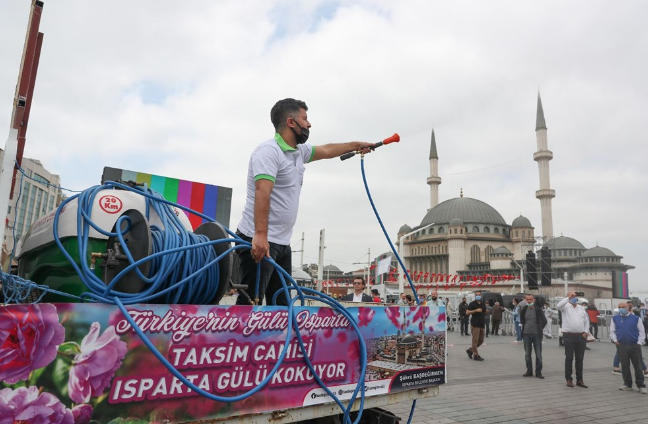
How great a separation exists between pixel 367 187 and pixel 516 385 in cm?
738

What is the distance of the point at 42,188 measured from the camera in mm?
4492

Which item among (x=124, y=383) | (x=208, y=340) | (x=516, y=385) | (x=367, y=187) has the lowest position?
(x=516, y=385)

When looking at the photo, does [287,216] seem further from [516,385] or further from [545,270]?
[545,270]

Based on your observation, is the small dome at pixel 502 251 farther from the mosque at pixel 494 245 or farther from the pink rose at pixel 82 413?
the pink rose at pixel 82 413

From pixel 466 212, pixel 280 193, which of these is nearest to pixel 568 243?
pixel 466 212

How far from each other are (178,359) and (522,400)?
23.7ft

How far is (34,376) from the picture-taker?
67.3 inches

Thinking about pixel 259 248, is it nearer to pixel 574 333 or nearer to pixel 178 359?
pixel 178 359

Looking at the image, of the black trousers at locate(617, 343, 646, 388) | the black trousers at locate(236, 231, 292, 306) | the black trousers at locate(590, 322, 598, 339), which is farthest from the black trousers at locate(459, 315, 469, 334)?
the black trousers at locate(236, 231, 292, 306)

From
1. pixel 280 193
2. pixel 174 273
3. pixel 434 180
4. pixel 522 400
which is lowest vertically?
pixel 522 400

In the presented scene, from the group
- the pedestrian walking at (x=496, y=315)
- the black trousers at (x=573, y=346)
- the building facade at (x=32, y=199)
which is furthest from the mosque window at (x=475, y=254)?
the building facade at (x=32, y=199)

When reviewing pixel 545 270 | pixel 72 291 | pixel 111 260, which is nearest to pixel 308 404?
pixel 111 260

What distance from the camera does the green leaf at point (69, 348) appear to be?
5.79 feet

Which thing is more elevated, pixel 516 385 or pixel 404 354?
pixel 404 354
